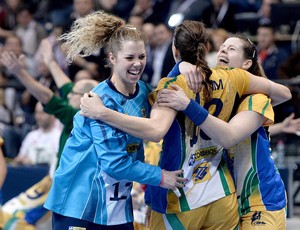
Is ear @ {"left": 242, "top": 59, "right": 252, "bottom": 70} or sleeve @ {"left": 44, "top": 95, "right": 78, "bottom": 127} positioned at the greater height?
ear @ {"left": 242, "top": 59, "right": 252, "bottom": 70}

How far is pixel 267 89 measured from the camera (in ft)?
17.8

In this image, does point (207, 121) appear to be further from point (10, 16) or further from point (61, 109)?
point (10, 16)

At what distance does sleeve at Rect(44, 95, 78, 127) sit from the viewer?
280 inches

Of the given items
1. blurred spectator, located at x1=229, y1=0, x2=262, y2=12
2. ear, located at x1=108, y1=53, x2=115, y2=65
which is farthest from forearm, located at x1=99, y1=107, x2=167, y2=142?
blurred spectator, located at x1=229, y1=0, x2=262, y2=12

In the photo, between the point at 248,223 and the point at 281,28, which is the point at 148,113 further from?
the point at 281,28

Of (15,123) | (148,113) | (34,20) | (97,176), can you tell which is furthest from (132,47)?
(34,20)

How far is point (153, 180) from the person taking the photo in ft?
16.5

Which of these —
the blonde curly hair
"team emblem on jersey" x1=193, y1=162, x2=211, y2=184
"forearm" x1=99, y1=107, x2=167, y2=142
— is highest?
the blonde curly hair

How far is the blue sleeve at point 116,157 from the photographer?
4961 millimetres

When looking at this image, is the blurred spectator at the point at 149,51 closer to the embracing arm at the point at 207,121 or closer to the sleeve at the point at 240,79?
the sleeve at the point at 240,79

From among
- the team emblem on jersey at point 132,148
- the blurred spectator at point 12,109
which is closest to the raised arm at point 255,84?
the team emblem on jersey at point 132,148

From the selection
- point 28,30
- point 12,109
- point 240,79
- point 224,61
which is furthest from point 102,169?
point 28,30

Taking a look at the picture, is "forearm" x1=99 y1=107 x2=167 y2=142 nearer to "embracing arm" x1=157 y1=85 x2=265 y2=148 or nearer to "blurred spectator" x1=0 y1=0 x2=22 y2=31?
"embracing arm" x1=157 y1=85 x2=265 y2=148

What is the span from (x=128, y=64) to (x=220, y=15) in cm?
662
